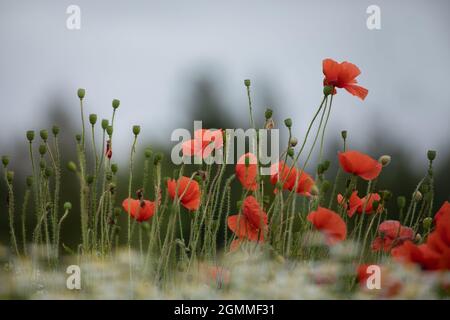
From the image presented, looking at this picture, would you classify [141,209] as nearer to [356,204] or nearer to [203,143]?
[203,143]

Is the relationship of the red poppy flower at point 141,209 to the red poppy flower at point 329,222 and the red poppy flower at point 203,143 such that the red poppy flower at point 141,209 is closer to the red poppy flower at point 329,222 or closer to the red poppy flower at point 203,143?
the red poppy flower at point 203,143

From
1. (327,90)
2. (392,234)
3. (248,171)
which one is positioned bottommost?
(392,234)

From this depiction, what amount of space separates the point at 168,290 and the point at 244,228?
25cm

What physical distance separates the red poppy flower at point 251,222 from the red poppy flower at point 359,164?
0.19 m

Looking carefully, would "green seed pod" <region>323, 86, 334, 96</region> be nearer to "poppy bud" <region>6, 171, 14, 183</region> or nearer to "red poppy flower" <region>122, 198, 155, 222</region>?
"red poppy flower" <region>122, 198, 155, 222</region>

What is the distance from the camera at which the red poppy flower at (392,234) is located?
5.03 ft

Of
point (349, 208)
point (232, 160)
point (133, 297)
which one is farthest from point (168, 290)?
point (349, 208)

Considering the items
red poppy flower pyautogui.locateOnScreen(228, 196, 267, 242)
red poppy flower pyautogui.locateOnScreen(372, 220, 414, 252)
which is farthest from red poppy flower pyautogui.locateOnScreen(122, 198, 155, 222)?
red poppy flower pyautogui.locateOnScreen(372, 220, 414, 252)

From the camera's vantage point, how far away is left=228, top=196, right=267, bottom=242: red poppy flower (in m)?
1.48

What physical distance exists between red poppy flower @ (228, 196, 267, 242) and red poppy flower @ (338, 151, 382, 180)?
0.19 metres

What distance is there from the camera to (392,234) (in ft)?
5.18

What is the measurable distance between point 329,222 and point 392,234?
0.69 feet

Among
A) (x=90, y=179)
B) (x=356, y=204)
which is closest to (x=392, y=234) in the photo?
(x=356, y=204)

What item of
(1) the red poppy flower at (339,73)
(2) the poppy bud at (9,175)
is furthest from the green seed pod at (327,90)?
(2) the poppy bud at (9,175)
